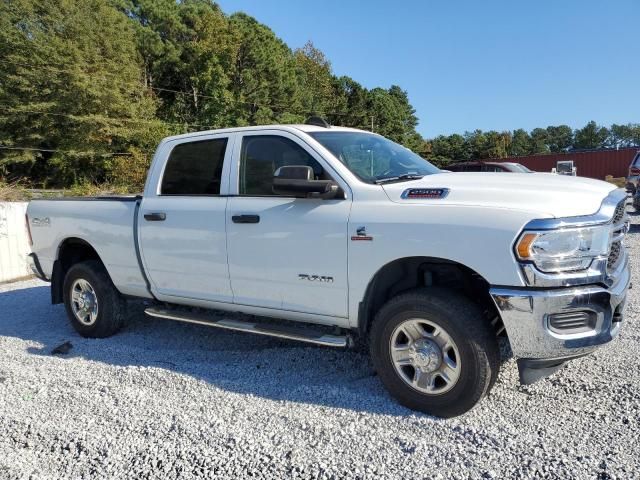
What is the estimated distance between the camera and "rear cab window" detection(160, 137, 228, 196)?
456 centimetres

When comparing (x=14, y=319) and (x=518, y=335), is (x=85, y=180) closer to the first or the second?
(x=14, y=319)

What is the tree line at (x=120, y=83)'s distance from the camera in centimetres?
3844

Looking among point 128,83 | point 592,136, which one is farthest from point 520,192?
point 592,136

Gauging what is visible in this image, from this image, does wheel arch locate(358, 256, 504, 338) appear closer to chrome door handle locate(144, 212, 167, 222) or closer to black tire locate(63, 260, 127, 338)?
chrome door handle locate(144, 212, 167, 222)

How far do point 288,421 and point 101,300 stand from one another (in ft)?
9.49

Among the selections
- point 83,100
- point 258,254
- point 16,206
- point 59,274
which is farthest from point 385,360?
point 83,100

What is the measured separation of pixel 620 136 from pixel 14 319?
156 metres

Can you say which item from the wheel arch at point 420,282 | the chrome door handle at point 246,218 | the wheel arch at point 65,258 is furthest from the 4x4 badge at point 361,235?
the wheel arch at point 65,258

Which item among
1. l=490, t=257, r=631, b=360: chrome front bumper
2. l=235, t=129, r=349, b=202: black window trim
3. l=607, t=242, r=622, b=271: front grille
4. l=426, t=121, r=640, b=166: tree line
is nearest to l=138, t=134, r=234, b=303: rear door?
l=235, t=129, r=349, b=202: black window trim

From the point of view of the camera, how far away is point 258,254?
13.3ft

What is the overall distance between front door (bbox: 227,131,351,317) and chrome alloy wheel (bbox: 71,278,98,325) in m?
2.06

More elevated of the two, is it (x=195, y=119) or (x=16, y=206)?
(x=195, y=119)

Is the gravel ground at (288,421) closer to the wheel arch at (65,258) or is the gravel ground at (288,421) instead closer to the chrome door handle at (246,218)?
the wheel arch at (65,258)

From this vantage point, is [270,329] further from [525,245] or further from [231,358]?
[525,245]
